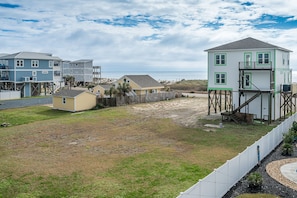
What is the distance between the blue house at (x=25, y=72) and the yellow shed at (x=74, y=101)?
14746mm

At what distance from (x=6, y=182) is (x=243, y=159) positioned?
10.8m

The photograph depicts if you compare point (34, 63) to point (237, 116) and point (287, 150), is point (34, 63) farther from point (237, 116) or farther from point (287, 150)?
point (287, 150)

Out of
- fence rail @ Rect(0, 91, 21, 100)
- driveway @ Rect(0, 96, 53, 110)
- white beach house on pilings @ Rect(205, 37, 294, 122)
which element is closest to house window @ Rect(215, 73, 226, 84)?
white beach house on pilings @ Rect(205, 37, 294, 122)

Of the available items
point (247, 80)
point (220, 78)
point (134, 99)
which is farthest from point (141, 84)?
point (247, 80)

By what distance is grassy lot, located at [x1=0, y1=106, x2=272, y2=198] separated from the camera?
40.4ft

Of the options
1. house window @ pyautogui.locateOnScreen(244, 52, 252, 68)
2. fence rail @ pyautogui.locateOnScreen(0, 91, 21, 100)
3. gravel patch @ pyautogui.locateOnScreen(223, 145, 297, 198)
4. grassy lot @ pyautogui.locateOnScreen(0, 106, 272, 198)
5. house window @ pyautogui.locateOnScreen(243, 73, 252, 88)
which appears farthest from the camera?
fence rail @ pyautogui.locateOnScreen(0, 91, 21, 100)

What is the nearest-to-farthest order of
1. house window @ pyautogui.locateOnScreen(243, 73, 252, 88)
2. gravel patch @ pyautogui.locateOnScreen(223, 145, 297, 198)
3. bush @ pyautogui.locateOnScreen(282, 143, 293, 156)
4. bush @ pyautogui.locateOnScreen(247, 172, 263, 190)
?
gravel patch @ pyautogui.locateOnScreen(223, 145, 297, 198), bush @ pyautogui.locateOnScreen(247, 172, 263, 190), bush @ pyautogui.locateOnScreen(282, 143, 293, 156), house window @ pyautogui.locateOnScreen(243, 73, 252, 88)

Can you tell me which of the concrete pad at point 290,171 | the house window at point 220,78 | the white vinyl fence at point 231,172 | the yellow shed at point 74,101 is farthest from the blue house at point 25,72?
the concrete pad at point 290,171

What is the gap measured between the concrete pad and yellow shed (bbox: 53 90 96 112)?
26.2m

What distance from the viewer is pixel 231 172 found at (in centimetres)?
1216

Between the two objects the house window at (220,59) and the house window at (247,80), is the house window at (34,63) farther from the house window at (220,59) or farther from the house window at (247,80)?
the house window at (247,80)

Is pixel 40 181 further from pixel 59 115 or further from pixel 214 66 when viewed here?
pixel 214 66

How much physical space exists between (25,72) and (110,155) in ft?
124

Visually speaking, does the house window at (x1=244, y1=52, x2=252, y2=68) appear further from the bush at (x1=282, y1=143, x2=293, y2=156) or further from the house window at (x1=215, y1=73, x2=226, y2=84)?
the bush at (x1=282, y1=143, x2=293, y2=156)
